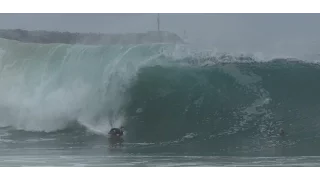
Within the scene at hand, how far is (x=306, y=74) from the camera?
4.00 meters

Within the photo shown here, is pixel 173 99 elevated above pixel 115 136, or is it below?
above

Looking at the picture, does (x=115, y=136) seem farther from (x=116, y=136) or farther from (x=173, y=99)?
(x=173, y=99)

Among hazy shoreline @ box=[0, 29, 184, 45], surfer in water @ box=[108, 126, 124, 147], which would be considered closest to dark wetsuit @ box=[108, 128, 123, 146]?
surfer in water @ box=[108, 126, 124, 147]

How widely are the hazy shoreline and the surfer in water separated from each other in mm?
722

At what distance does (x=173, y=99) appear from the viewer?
4.00m

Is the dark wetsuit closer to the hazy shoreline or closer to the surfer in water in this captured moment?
the surfer in water

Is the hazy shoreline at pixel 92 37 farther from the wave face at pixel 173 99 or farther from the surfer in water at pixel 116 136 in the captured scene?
the surfer in water at pixel 116 136

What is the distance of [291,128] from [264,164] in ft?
1.53

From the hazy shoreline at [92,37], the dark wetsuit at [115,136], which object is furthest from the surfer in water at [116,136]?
the hazy shoreline at [92,37]

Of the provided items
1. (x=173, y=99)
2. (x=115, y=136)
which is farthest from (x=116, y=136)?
(x=173, y=99)

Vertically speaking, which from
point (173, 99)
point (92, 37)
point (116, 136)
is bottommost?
point (116, 136)
